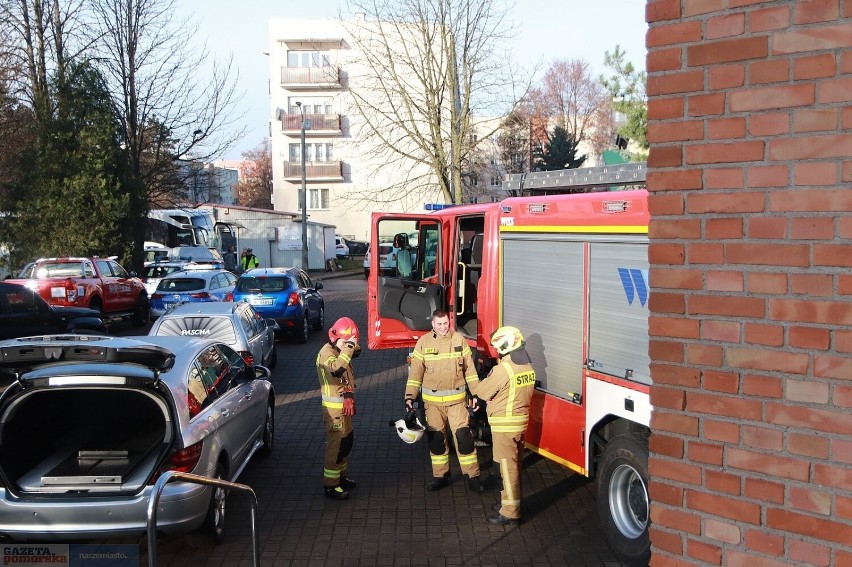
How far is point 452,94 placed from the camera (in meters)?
28.4

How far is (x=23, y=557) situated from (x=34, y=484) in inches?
25.8

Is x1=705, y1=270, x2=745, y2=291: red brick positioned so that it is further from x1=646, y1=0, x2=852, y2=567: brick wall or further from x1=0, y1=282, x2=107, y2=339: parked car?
x1=0, y1=282, x2=107, y2=339: parked car

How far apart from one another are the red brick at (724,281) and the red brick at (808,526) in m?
0.65

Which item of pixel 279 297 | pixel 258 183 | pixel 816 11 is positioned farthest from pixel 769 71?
pixel 258 183

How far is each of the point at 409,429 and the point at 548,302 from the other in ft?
5.93

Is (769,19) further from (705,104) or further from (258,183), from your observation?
(258,183)

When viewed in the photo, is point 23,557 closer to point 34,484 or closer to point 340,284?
point 34,484

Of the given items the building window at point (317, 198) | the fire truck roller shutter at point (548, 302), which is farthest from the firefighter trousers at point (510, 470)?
the building window at point (317, 198)

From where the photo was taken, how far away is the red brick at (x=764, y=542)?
2.33 metres

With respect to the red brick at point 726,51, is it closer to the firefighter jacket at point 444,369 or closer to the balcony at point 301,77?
the firefighter jacket at point 444,369

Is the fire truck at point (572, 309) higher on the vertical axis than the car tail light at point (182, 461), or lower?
higher

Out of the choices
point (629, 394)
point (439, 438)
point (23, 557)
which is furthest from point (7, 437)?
point (629, 394)

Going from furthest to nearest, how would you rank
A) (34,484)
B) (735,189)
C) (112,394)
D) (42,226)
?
(42,226)
(112,394)
(34,484)
(735,189)

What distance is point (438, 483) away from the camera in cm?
775
